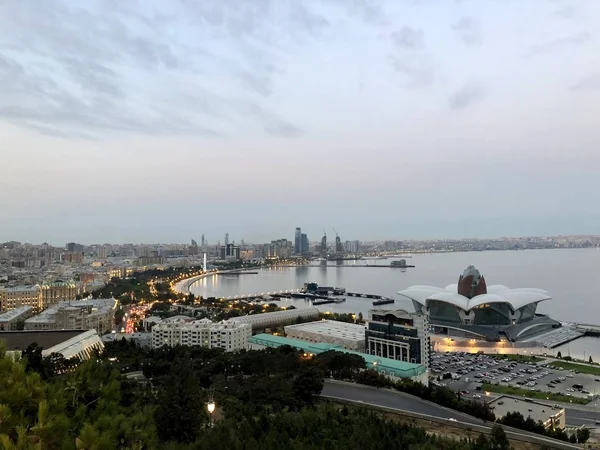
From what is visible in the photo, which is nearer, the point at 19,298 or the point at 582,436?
the point at 582,436

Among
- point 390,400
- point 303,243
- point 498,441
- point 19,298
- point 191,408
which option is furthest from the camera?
point 303,243

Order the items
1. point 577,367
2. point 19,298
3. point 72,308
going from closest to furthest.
Answer: point 577,367, point 72,308, point 19,298

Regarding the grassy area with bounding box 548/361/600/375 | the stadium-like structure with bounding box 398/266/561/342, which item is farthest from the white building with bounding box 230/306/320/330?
the grassy area with bounding box 548/361/600/375

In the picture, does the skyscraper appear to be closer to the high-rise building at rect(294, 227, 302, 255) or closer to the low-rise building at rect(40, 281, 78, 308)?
the high-rise building at rect(294, 227, 302, 255)

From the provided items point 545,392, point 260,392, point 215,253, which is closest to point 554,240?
point 215,253

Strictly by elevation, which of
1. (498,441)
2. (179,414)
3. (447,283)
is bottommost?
(447,283)

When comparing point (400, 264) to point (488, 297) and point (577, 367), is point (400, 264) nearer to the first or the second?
point (488, 297)

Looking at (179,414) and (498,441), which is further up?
(179,414)

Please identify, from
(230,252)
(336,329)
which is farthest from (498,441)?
(230,252)
